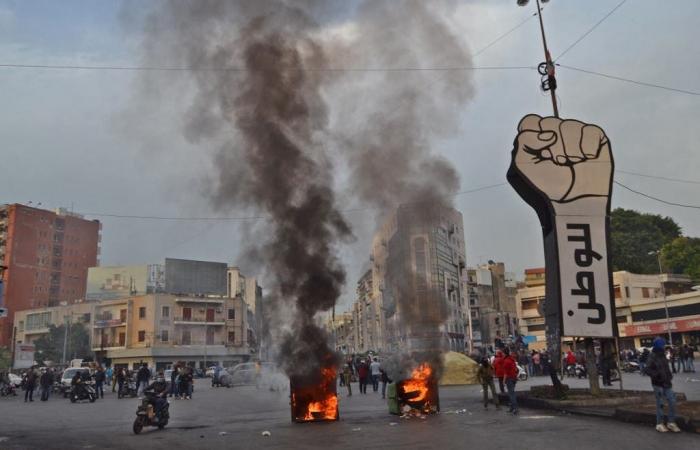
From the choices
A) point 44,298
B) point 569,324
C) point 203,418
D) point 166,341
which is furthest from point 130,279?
point 569,324

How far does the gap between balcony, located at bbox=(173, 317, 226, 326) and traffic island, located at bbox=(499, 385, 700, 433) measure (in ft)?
189

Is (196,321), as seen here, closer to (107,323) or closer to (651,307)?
(107,323)

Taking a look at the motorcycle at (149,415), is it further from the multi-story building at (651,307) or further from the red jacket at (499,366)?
the multi-story building at (651,307)

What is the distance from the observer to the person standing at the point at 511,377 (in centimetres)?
1408

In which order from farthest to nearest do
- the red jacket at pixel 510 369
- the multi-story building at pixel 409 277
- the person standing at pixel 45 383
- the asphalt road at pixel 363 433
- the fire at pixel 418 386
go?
the person standing at pixel 45 383, the multi-story building at pixel 409 277, the fire at pixel 418 386, the red jacket at pixel 510 369, the asphalt road at pixel 363 433

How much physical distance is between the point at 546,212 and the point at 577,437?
8052 millimetres

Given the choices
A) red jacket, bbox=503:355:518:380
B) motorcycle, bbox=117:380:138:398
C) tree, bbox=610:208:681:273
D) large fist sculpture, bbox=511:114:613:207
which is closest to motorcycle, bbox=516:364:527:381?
red jacket, bbox=503:355:518:380

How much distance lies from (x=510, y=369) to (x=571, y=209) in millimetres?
4852

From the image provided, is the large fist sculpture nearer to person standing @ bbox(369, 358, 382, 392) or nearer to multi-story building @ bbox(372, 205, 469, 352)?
multi-story building @ bbox(372, 205, 469, 352)

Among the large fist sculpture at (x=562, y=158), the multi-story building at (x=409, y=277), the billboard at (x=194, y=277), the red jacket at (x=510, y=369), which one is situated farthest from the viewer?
the billboard at (x=194, y=277)

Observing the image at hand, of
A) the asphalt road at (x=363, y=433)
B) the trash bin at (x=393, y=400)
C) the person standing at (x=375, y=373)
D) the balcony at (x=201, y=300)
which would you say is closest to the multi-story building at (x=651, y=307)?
the person standing at (x=375, y=373)

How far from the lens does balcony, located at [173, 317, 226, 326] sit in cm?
6906

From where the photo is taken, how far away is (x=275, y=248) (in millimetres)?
14711

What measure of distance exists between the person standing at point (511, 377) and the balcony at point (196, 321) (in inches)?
2338
